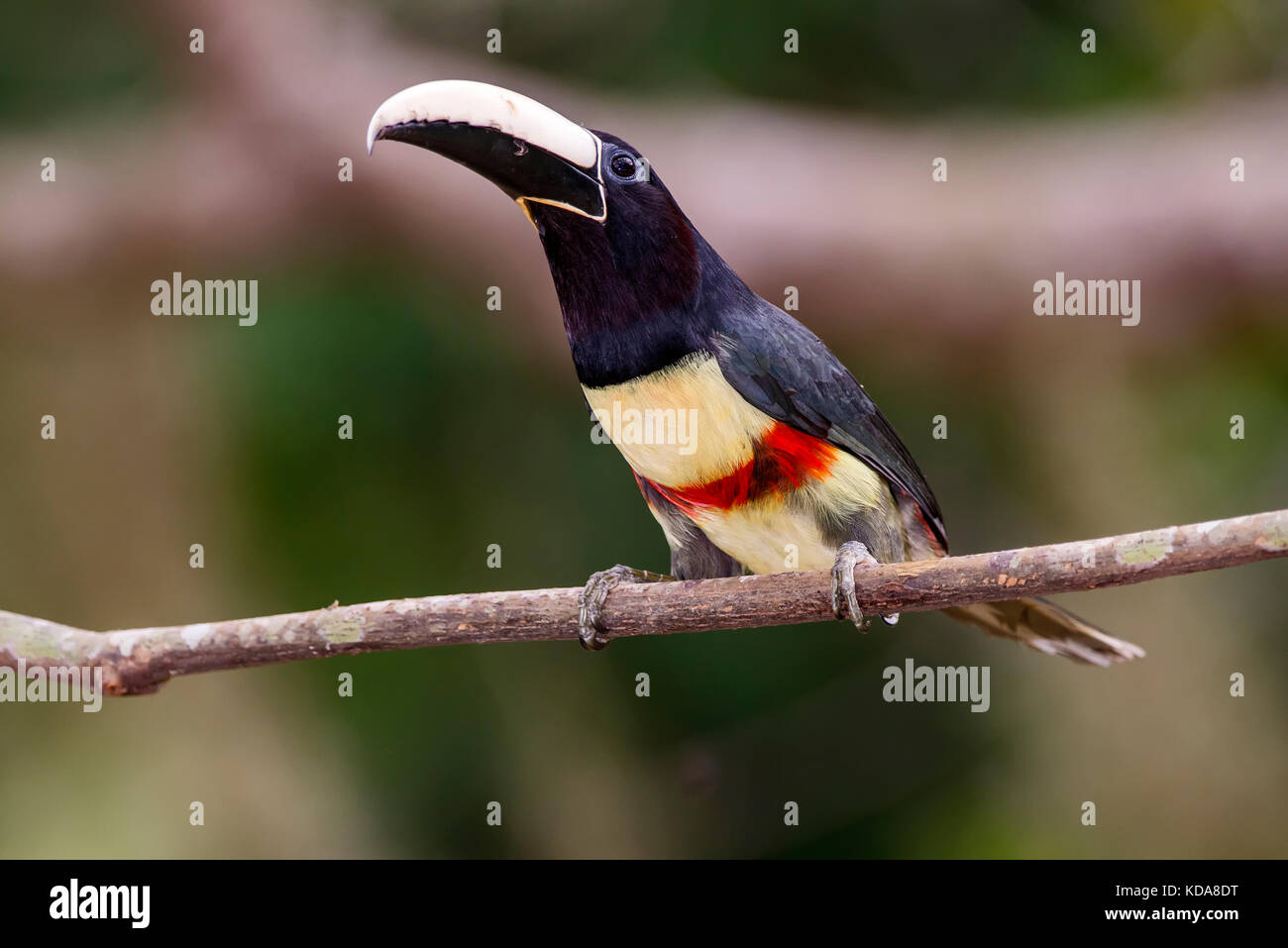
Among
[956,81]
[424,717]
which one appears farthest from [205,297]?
[956,81]

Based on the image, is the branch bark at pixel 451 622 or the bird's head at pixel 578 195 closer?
the bird's head at pixel 578 195

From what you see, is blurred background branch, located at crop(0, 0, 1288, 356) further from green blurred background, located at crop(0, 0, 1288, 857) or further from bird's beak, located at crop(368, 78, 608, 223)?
bird's beak, located at crop(368, 78, 608, 223)

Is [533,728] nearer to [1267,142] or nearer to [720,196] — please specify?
[720,196]

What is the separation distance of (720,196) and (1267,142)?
1.77 m

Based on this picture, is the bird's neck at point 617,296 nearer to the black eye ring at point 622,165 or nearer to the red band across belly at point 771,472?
the black eye ring at point 622,165

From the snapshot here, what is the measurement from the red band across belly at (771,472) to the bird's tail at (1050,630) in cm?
53

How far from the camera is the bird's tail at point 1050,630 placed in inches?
104

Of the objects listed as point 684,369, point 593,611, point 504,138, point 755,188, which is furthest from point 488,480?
point 504,138

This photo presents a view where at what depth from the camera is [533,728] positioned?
439 centimetres

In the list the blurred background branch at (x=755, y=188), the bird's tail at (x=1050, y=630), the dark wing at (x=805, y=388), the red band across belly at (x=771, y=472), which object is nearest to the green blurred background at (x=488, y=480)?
the blurred background branch at (x=755, y=188)

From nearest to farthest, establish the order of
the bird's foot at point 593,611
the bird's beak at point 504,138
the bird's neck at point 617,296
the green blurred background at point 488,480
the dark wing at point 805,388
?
the bird's beak at point 504,138
the bird's neck at point 617,296
the dark wing at point 805,388
the bird's foot at point 593,611
the green blurred background at point 488,480

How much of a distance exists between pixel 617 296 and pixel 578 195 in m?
0.17

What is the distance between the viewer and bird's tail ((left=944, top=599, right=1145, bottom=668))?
2639 millimetres

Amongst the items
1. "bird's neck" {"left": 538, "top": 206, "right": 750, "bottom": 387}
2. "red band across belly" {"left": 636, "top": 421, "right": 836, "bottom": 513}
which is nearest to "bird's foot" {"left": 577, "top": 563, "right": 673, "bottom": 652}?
"red band across belly" {"left": 636, "top": 421, "right": 836, "bottom": 513}
